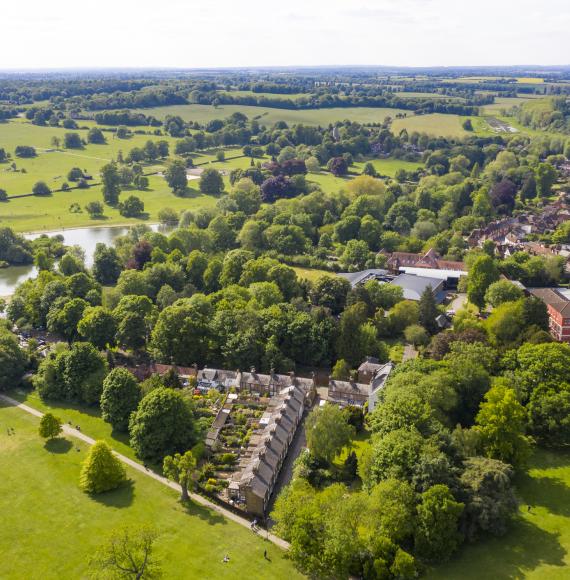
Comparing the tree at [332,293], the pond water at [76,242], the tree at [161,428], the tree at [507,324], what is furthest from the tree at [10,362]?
the tree at [507,324]

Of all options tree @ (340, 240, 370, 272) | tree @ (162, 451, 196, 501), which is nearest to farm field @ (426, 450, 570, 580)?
tree @ (162, 451, 196, 501)

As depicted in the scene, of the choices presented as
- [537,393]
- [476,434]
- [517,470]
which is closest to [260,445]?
[476,434]

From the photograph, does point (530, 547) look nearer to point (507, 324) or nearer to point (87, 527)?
point (507, 324)

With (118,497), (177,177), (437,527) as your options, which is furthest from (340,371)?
(177,177)

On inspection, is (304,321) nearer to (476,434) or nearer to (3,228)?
(476,434)

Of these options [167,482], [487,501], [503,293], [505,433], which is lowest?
[167,482]

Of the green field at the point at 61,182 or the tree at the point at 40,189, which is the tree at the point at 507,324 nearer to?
the green field at the point at 61,182
